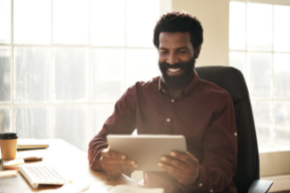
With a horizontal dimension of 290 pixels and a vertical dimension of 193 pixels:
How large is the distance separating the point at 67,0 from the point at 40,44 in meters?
0.41

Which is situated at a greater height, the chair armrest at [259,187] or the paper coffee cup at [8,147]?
the paper coffee cup at [8,147]

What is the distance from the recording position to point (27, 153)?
1430 millimetres

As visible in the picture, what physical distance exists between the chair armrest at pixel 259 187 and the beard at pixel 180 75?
0.52 meters

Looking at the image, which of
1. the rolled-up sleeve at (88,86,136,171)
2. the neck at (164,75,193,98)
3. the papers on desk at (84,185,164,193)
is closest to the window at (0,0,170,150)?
the rolled-up sleeve at (88,86,136,171)

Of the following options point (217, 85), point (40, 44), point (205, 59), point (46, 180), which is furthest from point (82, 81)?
point (46, 180)

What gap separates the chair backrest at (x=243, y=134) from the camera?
126 cm

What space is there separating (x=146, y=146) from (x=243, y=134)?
1.81 feet

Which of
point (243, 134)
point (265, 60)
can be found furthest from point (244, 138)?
point (265, 60)

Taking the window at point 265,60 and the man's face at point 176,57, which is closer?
the man's face at point 176,57

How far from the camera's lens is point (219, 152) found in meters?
1.18

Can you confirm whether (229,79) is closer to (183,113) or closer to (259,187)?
(183,113)

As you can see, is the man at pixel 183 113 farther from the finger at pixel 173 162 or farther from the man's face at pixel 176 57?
the finger at pixel 173 162

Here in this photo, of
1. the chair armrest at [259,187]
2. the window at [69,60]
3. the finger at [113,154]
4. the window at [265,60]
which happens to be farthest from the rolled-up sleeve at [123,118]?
the window at [265,60]

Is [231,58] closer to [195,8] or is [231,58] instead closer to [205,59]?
[205,59]
